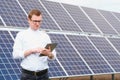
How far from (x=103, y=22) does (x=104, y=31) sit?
1.47m

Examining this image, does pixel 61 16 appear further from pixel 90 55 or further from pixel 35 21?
pixel 35 21

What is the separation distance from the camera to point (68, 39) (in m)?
14.2

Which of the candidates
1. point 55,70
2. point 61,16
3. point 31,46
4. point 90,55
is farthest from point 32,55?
point 61,16

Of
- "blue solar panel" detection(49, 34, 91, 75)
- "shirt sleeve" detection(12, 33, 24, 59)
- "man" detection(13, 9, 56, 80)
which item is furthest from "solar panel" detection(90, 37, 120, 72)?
"shirt sleeve" detection(12, 33, 24, 59)

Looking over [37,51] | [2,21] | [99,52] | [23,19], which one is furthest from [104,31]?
[37,51]

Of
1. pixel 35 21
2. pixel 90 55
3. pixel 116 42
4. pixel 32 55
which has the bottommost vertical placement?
pixel 116 42

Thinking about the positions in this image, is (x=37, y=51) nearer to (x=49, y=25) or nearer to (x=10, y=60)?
Result: (x=10, y=60)

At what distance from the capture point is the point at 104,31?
58.6ft

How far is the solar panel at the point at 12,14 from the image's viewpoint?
13.1m

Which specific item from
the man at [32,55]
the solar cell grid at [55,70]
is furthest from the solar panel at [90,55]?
the man at [32,55]

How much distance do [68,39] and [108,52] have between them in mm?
2360

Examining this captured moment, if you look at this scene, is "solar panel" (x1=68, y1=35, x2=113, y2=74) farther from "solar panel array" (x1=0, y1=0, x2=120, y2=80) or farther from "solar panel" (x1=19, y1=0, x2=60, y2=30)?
"solar panel" (x1=19, y1=0, x2=60, y2=30)

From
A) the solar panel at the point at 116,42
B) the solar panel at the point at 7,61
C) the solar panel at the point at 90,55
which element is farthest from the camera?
the solar panel at the point at 116,42

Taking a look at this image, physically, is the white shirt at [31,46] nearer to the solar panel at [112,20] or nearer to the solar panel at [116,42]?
the solar panel at [116,42]
